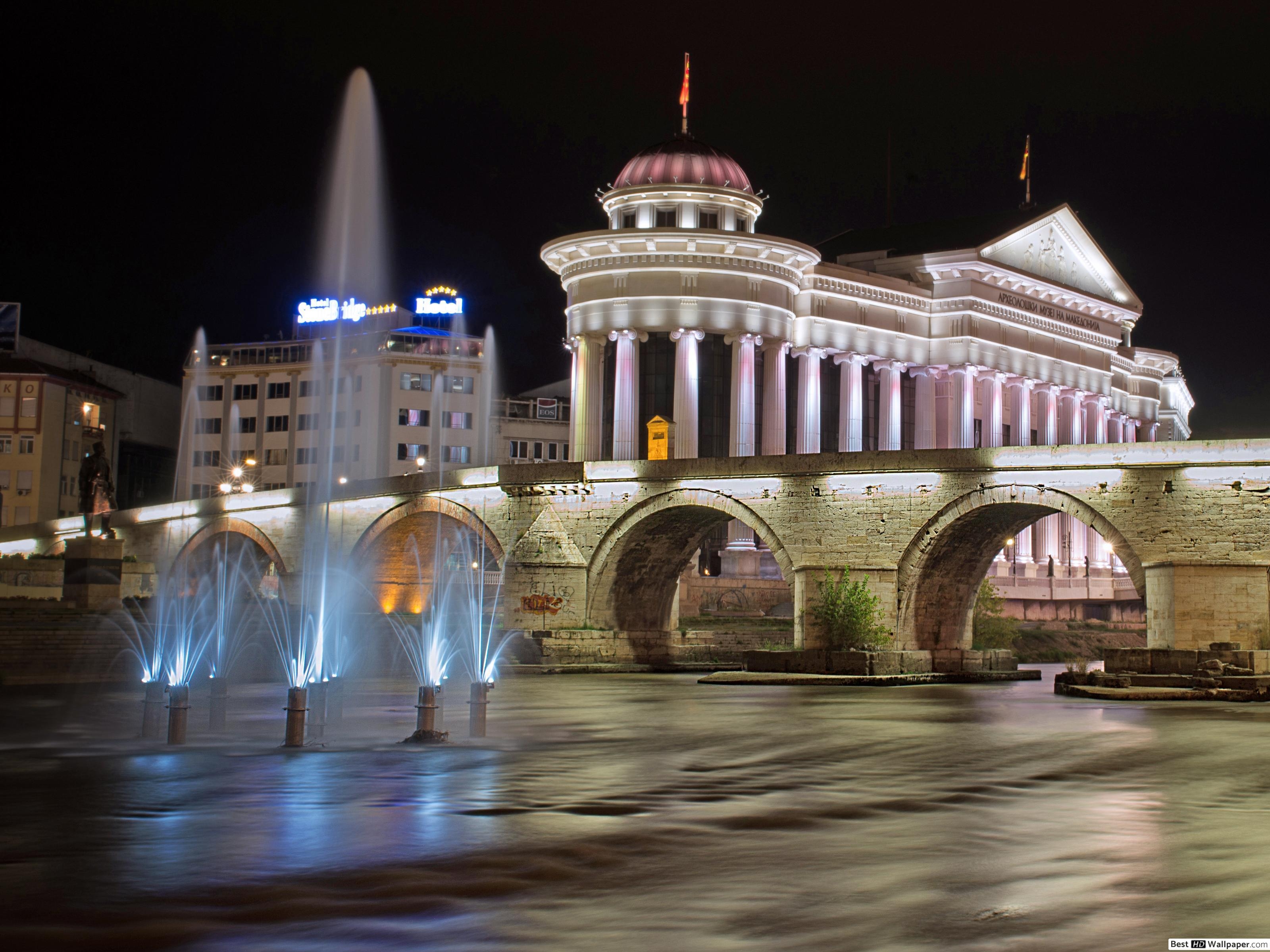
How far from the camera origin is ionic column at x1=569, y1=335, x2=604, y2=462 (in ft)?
196

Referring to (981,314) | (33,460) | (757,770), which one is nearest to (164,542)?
(33,460)

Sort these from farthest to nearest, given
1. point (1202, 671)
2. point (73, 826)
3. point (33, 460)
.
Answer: point (33, 460) < point (1202, 671) < point (73, 826)

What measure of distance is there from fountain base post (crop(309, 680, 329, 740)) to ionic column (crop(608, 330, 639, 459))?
3788 cm

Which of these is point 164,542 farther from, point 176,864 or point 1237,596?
point 176,864

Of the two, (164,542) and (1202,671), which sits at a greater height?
(164,542)

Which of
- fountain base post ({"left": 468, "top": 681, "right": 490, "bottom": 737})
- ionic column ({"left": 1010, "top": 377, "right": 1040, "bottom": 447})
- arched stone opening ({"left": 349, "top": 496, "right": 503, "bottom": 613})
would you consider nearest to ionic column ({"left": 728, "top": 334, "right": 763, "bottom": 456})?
arched stone opening ({"left": 349, "top": 496, "right": 503, "bottom": 613})

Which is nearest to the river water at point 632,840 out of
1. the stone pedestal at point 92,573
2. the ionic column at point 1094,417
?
the stone pedestal at point 92,573

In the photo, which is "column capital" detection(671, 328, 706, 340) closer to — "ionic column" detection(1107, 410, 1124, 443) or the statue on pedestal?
the statue on pedestal

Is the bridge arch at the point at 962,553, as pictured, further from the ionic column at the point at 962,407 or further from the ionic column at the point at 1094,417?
the ionic column at the point at 1094,417

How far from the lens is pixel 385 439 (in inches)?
3233

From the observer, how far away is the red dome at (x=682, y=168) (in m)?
59.6

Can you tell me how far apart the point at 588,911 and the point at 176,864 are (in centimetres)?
337

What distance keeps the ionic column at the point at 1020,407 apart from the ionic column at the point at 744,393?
16.0 m

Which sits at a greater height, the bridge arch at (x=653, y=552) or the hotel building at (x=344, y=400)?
the hotel building at (x=344, y=400)
